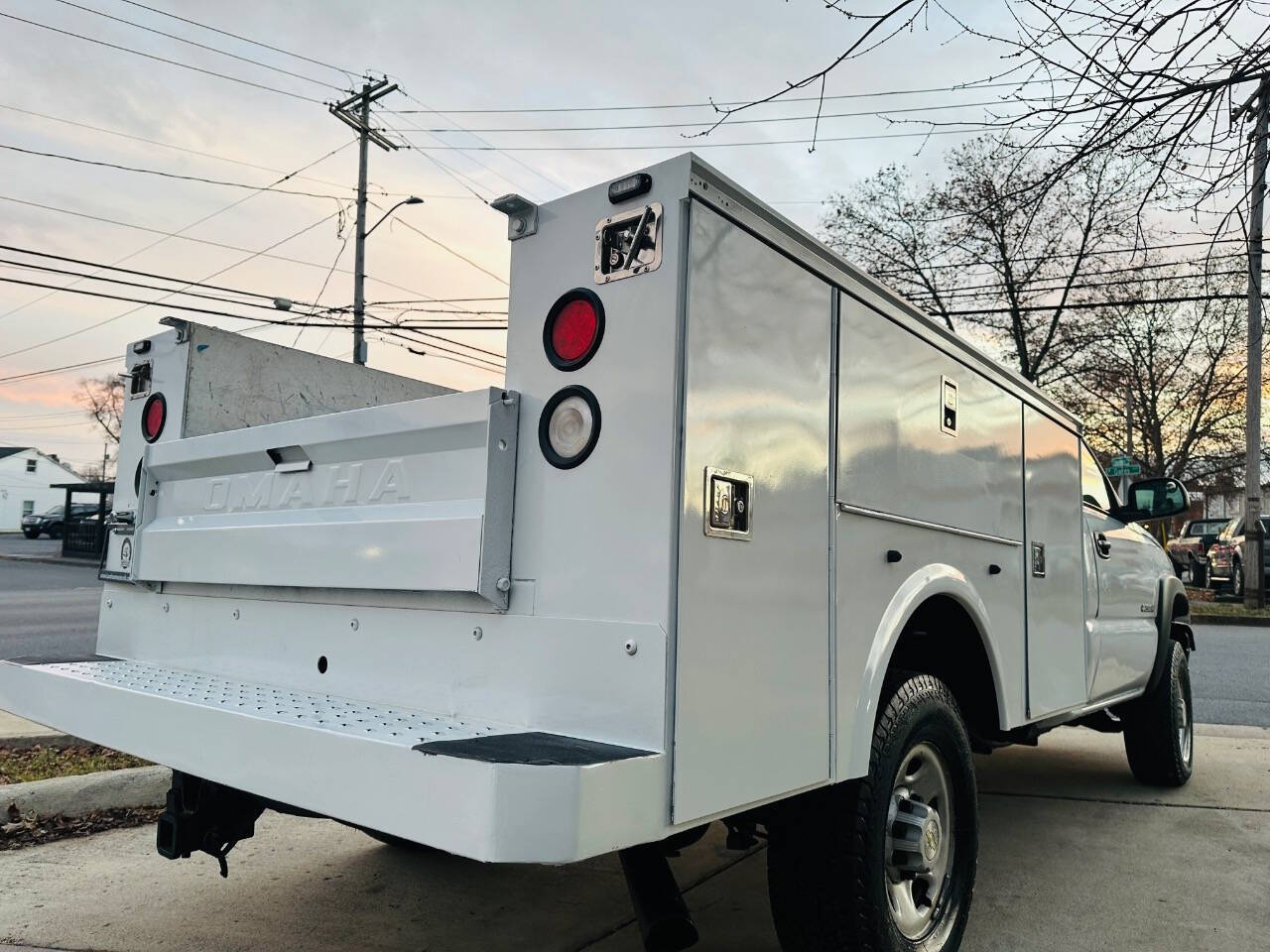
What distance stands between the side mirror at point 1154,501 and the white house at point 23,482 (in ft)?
278

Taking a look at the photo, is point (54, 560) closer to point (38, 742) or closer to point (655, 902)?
point (38, 742)

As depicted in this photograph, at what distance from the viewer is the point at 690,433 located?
2.01 metres

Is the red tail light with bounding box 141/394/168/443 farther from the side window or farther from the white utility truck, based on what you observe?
the side window

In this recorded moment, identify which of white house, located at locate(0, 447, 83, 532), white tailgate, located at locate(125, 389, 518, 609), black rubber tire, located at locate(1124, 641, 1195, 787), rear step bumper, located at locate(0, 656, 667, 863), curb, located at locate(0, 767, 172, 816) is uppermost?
white house, located at locate(0, 447, 83, 532)

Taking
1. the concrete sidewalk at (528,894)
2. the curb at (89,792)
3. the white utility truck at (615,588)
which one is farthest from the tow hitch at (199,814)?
the curb at (89,792)

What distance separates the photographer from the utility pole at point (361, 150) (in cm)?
2273

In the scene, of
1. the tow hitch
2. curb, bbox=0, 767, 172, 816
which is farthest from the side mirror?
curb, bbox=0, 767, 172, 816

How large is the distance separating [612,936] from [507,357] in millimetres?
2089

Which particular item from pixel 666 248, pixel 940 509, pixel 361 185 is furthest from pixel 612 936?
pixel 361 185

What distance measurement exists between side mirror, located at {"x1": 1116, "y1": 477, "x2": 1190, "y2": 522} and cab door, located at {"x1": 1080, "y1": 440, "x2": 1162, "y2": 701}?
8 cm

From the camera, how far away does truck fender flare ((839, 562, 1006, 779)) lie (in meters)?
2.51

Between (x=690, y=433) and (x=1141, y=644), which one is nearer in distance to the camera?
(x=690, y=433)

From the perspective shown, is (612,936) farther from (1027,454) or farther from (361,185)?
(361,185)

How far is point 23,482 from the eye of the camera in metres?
80.3
